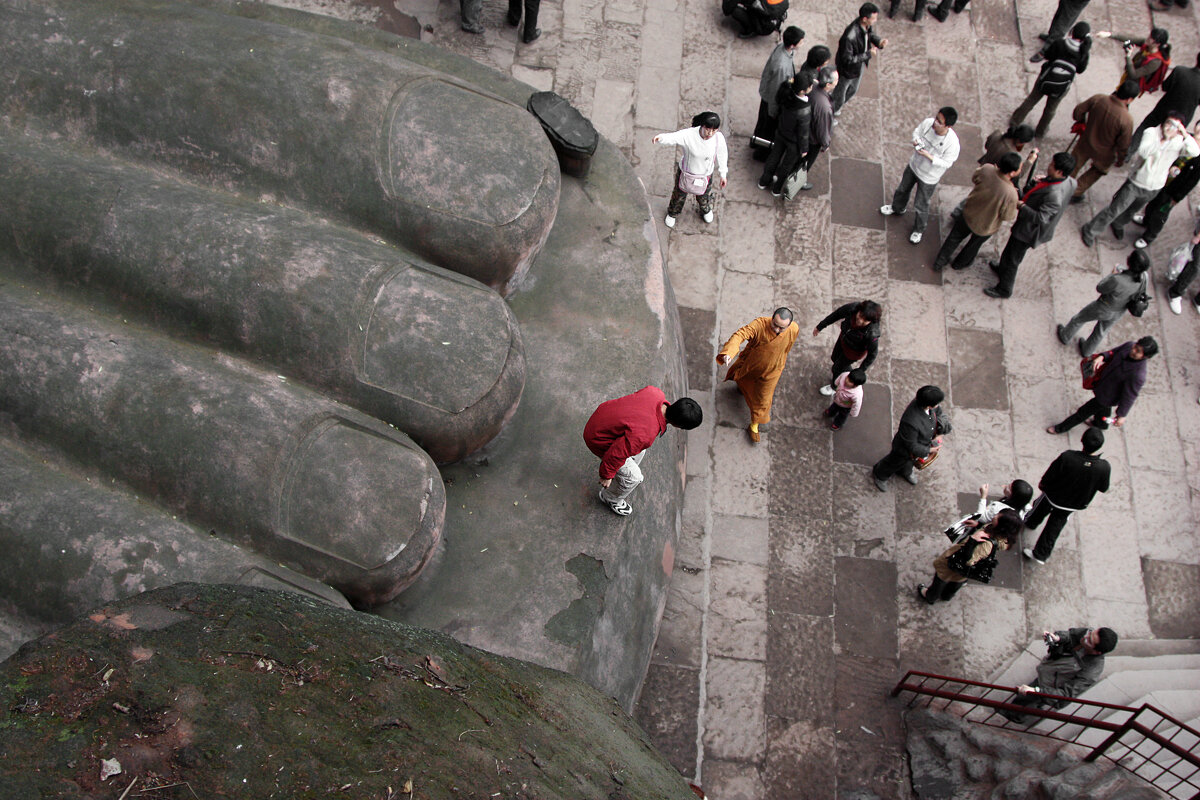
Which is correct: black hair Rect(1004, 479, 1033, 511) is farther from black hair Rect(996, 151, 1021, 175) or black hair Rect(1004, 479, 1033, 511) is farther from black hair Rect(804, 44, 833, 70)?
black hair Rect(804, 44, 833, 70)

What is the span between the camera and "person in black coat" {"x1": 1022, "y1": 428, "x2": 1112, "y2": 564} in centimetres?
612

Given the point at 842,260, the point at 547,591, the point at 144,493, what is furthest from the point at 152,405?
the point at 842,260

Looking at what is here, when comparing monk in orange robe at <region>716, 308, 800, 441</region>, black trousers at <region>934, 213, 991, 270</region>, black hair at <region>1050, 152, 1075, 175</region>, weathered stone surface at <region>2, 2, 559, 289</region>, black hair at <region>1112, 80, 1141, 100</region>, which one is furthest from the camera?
black hair at <region>1112, 80, 1141, 100</region>

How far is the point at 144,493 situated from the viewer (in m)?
4.29

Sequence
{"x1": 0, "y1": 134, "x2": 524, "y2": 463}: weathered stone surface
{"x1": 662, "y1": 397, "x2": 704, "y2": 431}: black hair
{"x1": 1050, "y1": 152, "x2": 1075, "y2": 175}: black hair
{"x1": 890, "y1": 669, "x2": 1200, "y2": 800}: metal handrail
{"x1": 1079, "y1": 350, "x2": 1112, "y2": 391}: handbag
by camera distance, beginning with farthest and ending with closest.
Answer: {"x1": 1050, "y1": 152, "x2": 1075, "y2": 175}: black hair → {"x1": 1079, "y1": 350, "x2": 1112, "y2": 391}: handbag → {"x1": 662, "y1": 397, "x2": 704, "y2": 431}: black hair → {"x1": 890, "y1": 669, "x2": 1200, "y2": 800}: metal handrail → {"x1": 0, "y1": 134, "x2": 524, "y2": 463}: weathered stone surface

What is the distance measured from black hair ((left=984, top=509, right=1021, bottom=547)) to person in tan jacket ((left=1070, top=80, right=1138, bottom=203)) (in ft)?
12.8

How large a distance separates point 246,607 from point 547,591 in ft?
6.83

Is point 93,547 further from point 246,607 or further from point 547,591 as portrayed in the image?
point 547,591

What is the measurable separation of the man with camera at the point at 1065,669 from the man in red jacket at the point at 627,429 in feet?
9.26

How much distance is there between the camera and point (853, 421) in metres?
7.15

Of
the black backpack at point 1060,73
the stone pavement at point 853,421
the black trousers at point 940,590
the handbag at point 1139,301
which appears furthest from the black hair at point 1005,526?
the black backpack at point 1060,73

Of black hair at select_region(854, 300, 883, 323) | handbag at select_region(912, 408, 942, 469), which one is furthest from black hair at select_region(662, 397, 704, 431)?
handbag at select_region(912, 408, 942, 469)

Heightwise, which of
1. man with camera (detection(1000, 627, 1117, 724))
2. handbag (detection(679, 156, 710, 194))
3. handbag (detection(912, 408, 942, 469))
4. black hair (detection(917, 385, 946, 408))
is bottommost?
man with camera (detection(1000, 627, 1117, 724))

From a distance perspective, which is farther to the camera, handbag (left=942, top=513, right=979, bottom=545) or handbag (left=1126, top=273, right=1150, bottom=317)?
handbag (left=1126, top=273, right=1150, bottom=317)
